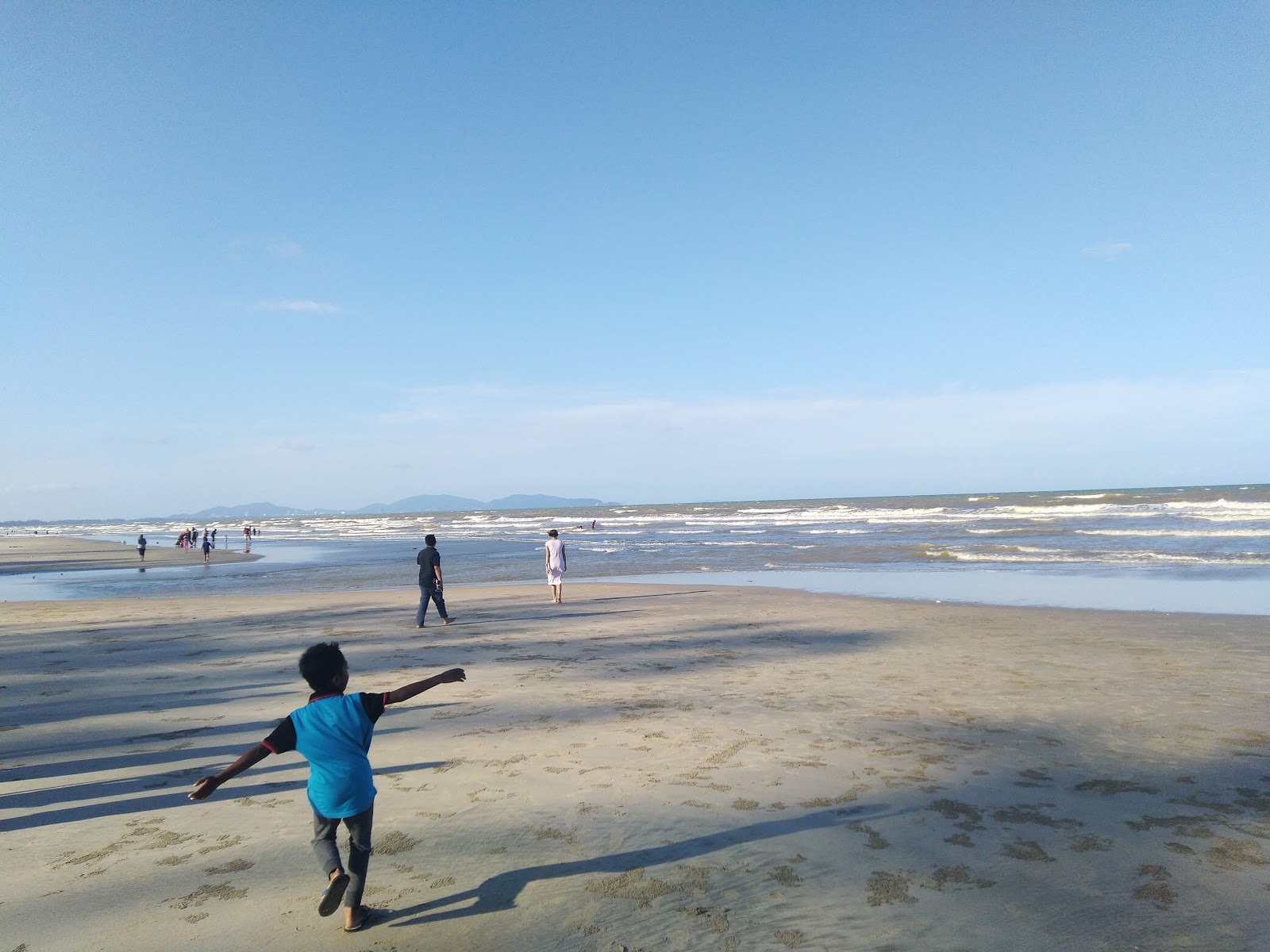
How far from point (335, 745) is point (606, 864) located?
1.76 metres

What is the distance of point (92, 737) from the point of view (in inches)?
283

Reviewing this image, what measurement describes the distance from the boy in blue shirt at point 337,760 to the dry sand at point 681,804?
314 mm

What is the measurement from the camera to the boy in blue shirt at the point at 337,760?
12.0 ft

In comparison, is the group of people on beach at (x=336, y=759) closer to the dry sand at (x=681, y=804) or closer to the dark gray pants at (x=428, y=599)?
the dry sand at (x=681, y=804)

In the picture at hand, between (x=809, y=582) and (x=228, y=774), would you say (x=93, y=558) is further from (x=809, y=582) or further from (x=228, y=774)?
(x=228, y=774)

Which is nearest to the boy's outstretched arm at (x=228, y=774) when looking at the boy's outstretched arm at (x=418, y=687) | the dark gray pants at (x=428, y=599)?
the boy's outstretched arm at (x=418, y=687)

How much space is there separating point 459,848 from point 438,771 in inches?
58.1

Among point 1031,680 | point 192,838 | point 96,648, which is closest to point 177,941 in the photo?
point 192,838

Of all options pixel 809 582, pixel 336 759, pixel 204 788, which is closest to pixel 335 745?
pixel 336 759

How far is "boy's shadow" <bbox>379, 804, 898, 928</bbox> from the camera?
3998mm

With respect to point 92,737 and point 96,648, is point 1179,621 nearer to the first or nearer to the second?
point 92,737

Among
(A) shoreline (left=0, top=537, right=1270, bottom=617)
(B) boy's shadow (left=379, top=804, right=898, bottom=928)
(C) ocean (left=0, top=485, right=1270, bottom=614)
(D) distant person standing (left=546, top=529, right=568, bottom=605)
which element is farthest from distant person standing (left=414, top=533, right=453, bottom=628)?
(C) ocean (left=0, top=485, right=1270, bottom=614)

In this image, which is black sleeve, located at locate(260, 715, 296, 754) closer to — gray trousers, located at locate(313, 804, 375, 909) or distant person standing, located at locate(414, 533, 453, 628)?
gray trousers, located at locate(313, 804, 375, 909)

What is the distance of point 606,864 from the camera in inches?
178
